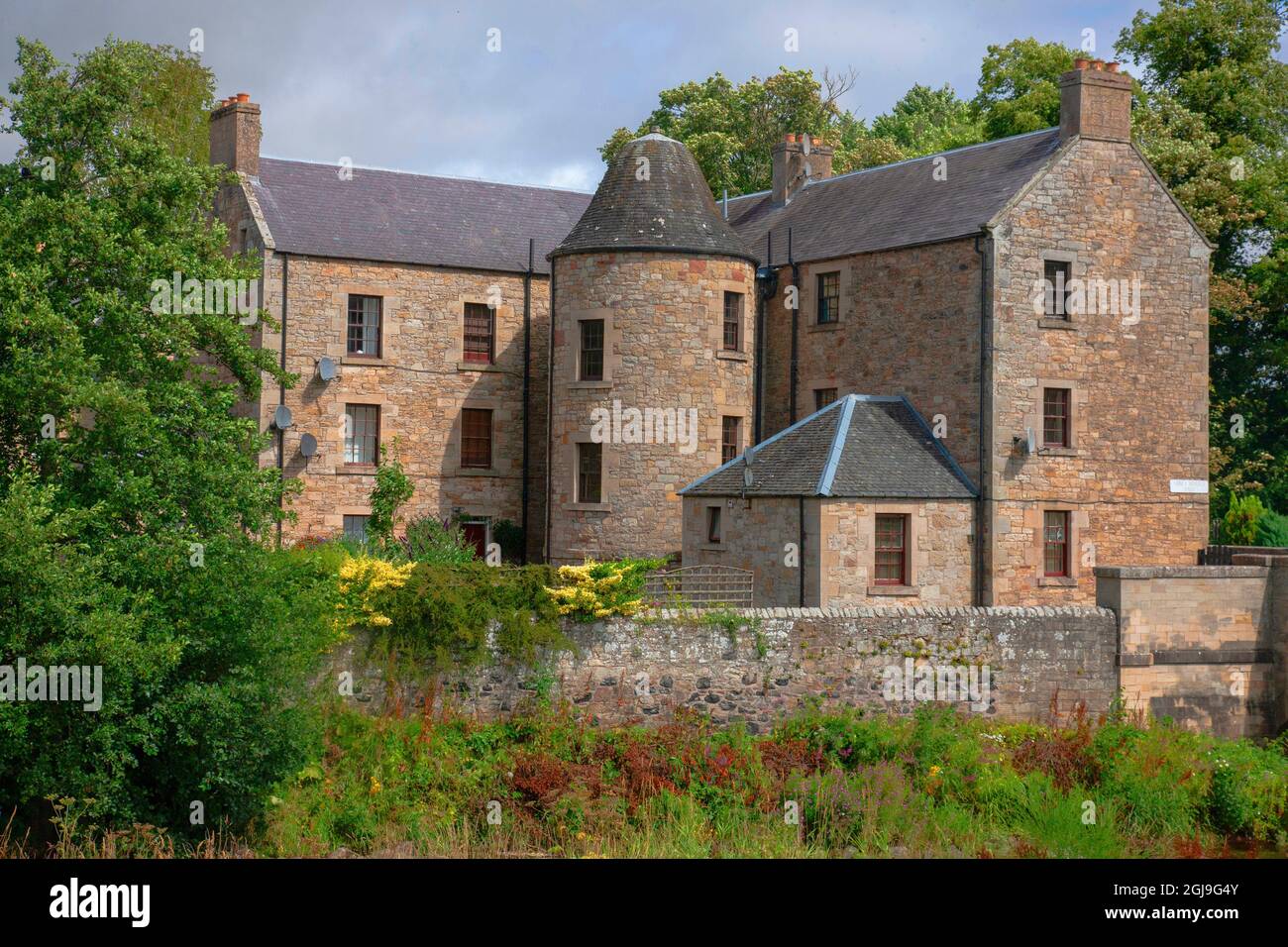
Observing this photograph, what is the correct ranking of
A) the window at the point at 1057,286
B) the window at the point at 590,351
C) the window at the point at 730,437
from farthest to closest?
the window at the point at 730,437 → the window at the point at 590,351 → the window at the point at 1057,286

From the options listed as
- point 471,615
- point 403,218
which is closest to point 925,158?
point 403,218

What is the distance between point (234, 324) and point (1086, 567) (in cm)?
1584

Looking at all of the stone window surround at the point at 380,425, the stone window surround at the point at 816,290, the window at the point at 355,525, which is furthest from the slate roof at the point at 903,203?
the window at the point at 355,525

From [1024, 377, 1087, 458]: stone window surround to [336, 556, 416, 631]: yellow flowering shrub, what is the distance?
40.6 feet

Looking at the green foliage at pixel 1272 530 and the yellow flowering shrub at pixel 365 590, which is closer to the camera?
the yellow flowering shrub at pixel 365 590

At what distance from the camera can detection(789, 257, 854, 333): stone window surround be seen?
2941 centimetres

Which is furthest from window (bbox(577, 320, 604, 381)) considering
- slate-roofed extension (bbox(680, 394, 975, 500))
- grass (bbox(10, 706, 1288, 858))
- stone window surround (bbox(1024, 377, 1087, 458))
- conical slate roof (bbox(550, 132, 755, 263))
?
Result: grass (bbox(10, 706, 1288, 858))

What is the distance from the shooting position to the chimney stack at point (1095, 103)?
27.4m

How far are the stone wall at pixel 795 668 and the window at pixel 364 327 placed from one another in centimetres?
1287

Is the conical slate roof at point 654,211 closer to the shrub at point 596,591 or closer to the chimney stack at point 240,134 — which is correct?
the chimney stack at point 240,134

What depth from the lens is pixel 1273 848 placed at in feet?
66.9

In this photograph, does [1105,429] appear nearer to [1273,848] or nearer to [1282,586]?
[1282,586]

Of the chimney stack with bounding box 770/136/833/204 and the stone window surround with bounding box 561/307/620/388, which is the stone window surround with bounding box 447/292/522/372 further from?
the chimney stack with bounding box 770/136/833/204

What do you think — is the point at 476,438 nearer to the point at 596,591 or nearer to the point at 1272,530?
the point at 596,591
